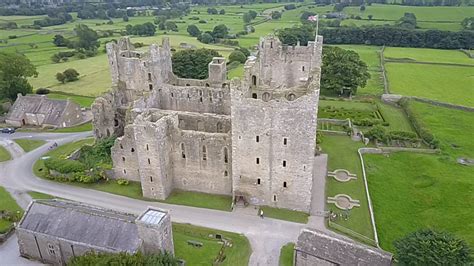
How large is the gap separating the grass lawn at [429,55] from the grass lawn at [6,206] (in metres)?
117

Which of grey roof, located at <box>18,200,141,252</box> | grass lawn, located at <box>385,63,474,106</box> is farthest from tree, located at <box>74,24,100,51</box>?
grey roof, located at <box>18,200,141,252</box>

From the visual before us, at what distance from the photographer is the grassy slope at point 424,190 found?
150 ft

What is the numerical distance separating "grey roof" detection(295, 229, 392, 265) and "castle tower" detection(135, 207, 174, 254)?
41.7 feet

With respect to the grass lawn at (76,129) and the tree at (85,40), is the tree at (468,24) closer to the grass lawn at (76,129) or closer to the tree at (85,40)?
the tree at (85,40)

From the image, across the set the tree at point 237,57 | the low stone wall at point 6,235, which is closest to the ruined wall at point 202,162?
the low stone wall at point 6,235

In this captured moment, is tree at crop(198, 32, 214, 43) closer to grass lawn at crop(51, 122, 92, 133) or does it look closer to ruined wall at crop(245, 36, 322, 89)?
grass lawn at crop(51, 122, 92, 133)

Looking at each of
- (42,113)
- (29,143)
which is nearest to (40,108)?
(42,113)

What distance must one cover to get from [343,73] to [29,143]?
66241 mm

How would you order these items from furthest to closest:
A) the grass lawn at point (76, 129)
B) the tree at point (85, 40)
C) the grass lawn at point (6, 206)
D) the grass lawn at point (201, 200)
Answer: the tree at point (85, 40) < the grass lawn at point (76, 129) < the grass lawn at point (201, 200) < the grass lawn at point (6, 206)

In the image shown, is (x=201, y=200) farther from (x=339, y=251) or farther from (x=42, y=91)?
(x=42, y=91)

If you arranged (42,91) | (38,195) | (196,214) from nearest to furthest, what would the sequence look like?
1. (196,214)
2. (38,195)
3. (42,91)

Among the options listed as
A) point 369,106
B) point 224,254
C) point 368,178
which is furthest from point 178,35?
point 224,254

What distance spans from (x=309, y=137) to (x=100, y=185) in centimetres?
2933

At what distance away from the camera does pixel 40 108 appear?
244ft
